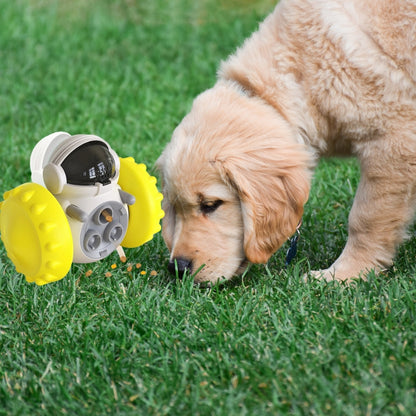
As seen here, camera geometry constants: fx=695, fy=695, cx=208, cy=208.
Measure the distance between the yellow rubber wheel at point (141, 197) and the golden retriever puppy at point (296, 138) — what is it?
0.14m

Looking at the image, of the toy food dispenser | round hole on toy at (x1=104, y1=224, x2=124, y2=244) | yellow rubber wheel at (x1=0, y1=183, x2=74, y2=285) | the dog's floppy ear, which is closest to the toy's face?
the toy food dispenser

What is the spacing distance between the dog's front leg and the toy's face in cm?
124

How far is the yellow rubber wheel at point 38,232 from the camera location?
280 centimetres

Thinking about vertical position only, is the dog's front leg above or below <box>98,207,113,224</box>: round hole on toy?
above

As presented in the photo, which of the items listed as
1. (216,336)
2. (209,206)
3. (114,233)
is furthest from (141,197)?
(216,336)

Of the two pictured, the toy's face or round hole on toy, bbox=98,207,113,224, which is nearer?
the toy's face

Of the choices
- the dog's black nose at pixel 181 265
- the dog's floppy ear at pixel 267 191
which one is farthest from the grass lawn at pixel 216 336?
the dog's floppy ear at pixel 267 191

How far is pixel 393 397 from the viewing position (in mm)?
2320

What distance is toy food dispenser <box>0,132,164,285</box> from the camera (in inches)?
111

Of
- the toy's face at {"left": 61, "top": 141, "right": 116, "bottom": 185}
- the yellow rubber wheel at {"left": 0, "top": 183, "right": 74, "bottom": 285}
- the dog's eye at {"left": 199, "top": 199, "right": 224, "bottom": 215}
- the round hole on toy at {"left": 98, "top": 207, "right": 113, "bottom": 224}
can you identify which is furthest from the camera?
the dog's eye at {"left": 199, "top": 199, "right": 224, "bottom": 215}

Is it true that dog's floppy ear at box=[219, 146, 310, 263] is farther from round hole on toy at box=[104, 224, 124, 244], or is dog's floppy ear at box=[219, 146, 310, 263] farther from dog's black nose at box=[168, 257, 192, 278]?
round hole on toy at box=[104, 224, 124, 244]

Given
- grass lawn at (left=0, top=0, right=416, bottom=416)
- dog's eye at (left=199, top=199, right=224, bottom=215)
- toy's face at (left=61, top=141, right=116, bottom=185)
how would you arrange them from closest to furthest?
grass lawn at (left=0, top=0, right=416, bottom=416) < toy's face at (left=61, top=141, right=116, bottom=185) < dog's eye at (left=199, top=199, right=224, bottom=215)

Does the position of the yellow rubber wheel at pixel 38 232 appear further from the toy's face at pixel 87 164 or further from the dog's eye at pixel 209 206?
the dog's eye at pixel 209 206

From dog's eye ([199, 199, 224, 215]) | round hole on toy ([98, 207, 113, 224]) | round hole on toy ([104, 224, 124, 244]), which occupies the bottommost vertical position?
round hole on toy ([104, 224, 124, 244])
